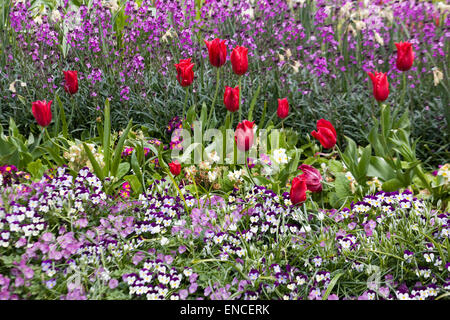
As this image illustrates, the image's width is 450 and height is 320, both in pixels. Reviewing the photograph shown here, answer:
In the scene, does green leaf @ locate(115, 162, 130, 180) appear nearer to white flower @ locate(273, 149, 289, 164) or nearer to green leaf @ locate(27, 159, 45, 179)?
green leaf @ locate(27, 159, 45, 179)

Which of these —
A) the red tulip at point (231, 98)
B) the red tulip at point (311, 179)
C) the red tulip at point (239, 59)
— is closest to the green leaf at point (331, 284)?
the red tulip at point (311, 179)

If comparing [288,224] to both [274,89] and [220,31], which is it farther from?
[220,31]

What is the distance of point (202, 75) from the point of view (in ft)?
12.8

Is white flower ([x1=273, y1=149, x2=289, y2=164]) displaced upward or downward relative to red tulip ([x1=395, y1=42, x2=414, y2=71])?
downward

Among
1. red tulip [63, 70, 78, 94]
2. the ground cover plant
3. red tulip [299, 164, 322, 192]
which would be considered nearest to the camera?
the ground cover plant

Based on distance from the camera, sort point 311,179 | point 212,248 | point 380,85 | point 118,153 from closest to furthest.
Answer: point 212,248 < point 311,179 < point 380,85 < point 118,153

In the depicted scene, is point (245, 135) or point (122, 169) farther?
point (122, 169)

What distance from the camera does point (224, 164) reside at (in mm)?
3227

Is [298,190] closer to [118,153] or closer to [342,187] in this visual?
[342,187]

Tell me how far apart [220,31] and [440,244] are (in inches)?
115

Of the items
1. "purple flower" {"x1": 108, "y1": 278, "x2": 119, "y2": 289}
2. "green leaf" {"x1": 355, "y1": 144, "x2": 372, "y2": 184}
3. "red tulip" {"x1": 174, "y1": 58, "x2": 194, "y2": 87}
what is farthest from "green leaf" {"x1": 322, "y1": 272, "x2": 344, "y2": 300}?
"red tulip" {"x1": 174, "y1": 58, "x2": 194, "y2": 87}

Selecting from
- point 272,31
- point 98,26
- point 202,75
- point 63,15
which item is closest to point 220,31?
point 272,31

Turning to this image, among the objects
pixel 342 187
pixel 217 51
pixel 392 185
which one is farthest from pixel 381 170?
pixel 217 51

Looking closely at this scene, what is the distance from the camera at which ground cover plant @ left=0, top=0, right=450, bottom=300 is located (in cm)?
212
